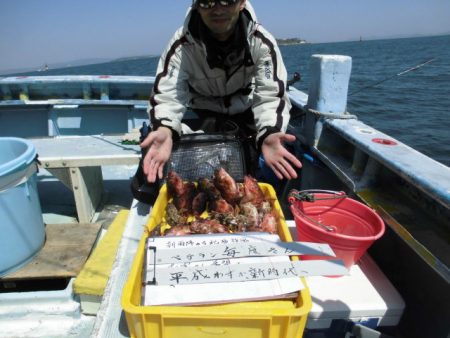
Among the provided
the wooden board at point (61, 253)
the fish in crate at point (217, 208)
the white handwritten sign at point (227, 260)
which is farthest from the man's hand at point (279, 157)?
the wooden board at point (61, 253)

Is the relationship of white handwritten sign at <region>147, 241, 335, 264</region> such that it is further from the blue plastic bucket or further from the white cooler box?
the blue plastic bucket

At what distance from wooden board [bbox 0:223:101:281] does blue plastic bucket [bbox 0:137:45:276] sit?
7 centimetres

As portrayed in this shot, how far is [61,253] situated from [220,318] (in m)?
2.10

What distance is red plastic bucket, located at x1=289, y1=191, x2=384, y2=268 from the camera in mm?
1588

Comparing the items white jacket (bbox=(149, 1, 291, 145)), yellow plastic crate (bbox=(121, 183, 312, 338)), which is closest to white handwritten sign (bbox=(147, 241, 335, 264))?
yellow plastic crate (bbox=(121, 183, 312, 338))

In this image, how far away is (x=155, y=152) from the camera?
2295mm

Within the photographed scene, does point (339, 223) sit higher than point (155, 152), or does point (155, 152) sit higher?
point (155, 152)

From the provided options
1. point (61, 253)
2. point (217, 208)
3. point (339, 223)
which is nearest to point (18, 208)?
point (61, 253)

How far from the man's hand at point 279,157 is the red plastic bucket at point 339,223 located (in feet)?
0.88

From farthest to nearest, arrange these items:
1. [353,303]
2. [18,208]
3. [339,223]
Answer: [18,208] → [339,223] → [353,303]

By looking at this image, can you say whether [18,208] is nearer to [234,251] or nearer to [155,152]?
[155,152]

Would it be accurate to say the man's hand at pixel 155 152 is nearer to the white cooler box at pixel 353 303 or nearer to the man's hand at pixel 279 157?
the man's hand at pixel 279 157

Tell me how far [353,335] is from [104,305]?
1.39 m

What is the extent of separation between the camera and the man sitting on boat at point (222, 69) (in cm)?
244
